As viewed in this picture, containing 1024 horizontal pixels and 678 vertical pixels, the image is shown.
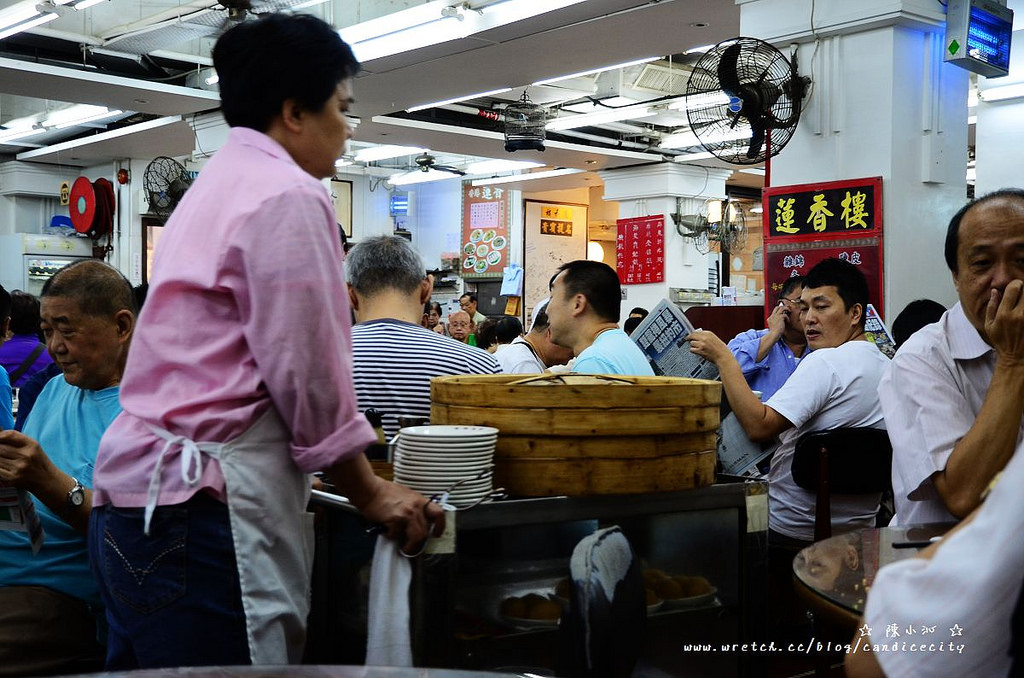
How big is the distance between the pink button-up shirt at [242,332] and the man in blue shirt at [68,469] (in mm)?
797

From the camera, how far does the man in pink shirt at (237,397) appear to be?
1600 mm

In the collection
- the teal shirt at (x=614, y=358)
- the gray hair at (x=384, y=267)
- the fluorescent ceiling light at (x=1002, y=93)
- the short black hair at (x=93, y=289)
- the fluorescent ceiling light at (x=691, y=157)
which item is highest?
the fluorescent ceiling light at (x=691, y=157)

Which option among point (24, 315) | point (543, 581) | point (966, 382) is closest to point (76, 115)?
point (24, 315)

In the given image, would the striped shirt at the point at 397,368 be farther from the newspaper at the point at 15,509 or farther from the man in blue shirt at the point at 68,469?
the newspaper at the point at 15,509

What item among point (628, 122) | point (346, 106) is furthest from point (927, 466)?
point (628, 122)

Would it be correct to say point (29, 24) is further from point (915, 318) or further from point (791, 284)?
point (915, 318)

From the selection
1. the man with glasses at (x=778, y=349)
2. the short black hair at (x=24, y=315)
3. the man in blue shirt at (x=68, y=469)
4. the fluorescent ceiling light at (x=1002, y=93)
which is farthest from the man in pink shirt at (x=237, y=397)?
the fluorescent ceiling light at (x=1002, y=93)

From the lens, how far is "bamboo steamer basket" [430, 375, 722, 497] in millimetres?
2066

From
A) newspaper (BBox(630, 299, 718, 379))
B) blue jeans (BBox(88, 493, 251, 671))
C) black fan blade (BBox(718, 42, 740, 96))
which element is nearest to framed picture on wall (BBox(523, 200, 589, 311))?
black fan blade (BBox(718, 42, 740, 96))

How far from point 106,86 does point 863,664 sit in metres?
9.80

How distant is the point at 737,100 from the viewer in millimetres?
5652

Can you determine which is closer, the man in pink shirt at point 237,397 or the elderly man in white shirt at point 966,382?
the man in pink shirt at point 237,397

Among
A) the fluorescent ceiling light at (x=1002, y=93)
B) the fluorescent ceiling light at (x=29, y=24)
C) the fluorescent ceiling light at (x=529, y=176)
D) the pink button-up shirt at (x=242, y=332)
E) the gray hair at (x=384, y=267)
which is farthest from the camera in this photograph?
the fluorescent ceiling light at (x=529, y=176)

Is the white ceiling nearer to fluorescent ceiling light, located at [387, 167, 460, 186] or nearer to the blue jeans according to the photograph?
fluorescent ceiling light, located at [387, 167, 460, 186]
